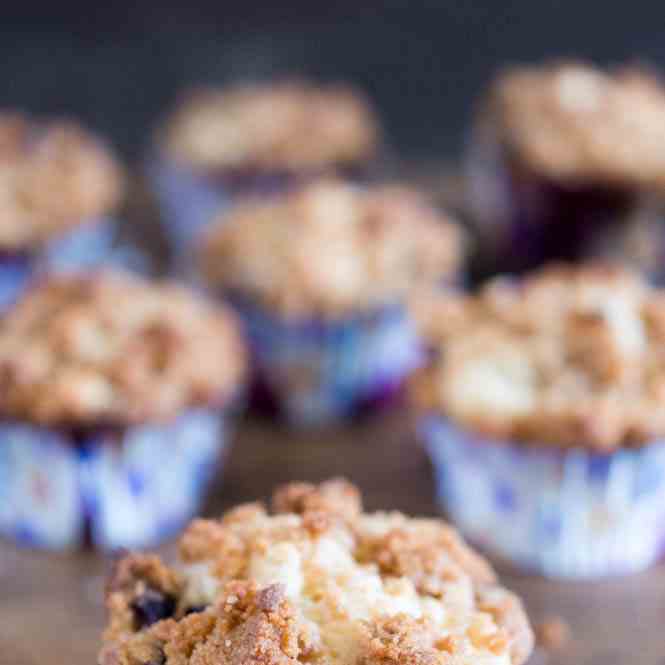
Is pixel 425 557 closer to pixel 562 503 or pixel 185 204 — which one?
pixel 562 503

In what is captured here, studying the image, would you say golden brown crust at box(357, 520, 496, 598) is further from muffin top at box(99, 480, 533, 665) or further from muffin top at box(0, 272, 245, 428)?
muffin top at box(0, 272, 245, 428)

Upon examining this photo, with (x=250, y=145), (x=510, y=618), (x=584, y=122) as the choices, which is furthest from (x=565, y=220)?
(x=510, y=618)

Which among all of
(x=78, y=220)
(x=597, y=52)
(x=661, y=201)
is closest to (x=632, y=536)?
(x=661, y=201)

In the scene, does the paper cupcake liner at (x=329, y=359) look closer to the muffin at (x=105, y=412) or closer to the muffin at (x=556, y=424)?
the muffin at (x=105, y=412)

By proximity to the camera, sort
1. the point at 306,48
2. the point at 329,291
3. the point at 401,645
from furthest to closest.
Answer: the point at 306,48
the point at 329,291
the point at 401,645

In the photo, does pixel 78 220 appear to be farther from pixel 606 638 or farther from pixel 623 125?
pixel 606 638

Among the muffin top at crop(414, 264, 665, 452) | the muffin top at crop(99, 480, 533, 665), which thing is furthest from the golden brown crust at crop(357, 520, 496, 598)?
the muffin top at crop(414, 264, 665, 452)
